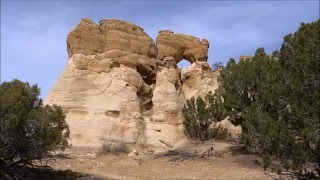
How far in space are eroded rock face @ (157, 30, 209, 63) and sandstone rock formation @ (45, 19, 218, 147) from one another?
29cm

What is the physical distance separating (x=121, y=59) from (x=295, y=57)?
16788 millimetres

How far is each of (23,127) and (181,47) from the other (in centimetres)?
1881

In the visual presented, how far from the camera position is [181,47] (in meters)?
33.4

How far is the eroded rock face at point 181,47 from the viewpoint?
3262 cm

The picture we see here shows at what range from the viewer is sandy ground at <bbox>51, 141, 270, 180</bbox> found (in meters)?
20.1

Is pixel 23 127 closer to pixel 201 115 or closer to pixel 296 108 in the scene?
pixel 296 108

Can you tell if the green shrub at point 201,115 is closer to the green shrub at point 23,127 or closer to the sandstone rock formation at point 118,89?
the sandstone rock formation at point 118,89

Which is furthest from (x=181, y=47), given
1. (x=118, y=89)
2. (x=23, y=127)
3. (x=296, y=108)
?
(x=296, y=108)

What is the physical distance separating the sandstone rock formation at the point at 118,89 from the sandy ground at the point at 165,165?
2.36 metres

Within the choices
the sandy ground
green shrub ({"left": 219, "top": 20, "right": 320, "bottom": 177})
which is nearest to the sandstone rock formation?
the sandy ground

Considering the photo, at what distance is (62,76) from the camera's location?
1119 inches

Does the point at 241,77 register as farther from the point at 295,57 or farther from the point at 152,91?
the point at 295,57

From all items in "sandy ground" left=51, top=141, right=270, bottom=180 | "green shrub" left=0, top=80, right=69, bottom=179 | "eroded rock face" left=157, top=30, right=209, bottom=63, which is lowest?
"sandy ground" left=51, top=141, right=270, bottom=180

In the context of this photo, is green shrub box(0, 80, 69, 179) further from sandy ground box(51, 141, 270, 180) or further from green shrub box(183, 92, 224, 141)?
green shrub box(183, 92, 224, 141)
